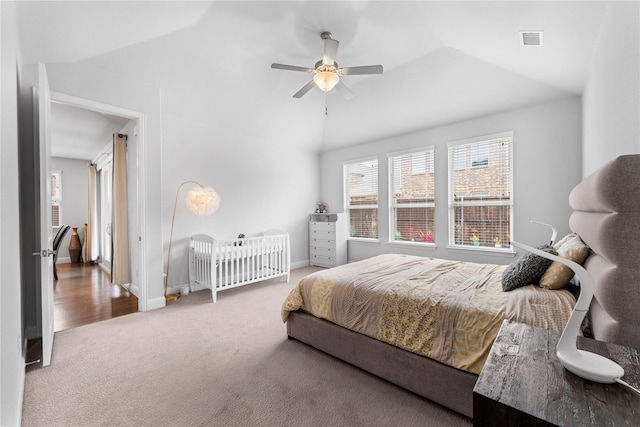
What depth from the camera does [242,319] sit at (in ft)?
10.2

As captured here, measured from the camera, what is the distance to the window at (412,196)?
474 cm

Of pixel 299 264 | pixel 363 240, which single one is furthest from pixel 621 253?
pixel 299 264

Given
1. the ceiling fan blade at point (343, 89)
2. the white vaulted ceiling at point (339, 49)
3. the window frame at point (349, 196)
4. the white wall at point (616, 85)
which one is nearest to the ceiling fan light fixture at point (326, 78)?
the ceiling fan blade at point (343, 89)

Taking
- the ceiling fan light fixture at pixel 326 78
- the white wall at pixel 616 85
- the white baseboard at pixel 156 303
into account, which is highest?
the ceiling fan light fixture at pixel 326 78

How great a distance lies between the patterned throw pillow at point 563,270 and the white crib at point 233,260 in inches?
129

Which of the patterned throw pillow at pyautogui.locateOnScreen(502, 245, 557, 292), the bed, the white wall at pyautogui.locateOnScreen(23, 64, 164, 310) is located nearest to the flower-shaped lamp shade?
the white wall at pyautogui.locateOnScreen(23, 64, 164, 310)

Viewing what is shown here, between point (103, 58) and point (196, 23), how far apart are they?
3.41 ft

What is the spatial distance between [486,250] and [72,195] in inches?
343

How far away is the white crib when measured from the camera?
373 cm

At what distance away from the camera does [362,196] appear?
568cm

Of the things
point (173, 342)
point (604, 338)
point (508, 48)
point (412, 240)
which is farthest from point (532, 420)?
point (412, 240)

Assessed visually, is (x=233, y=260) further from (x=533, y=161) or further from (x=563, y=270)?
(x=533, y=161)

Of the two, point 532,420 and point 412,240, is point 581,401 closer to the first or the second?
point 532,420

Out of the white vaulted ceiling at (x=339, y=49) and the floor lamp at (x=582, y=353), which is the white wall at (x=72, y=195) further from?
the floor lamp at (x=582, y=353)
